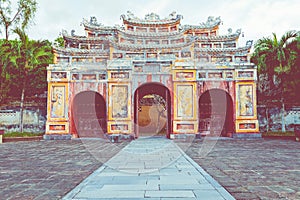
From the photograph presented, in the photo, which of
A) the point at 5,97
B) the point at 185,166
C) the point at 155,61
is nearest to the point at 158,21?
the point at 155,61

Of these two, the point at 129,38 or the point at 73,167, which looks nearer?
the point at 73,167

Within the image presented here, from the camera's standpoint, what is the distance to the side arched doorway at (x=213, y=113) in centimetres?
1445

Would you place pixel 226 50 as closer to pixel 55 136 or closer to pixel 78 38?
pixel 78 38

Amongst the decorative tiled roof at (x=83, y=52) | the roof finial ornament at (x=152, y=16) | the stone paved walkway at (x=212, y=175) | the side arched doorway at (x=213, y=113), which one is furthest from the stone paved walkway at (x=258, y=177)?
the roof finial ornament at (x=152, y=16)

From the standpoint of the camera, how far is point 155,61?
42.4 feet

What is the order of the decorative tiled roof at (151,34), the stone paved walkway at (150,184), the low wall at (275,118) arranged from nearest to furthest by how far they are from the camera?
the stone paved walkway at (150,184)
the low wall at (275,118)
the decorative tiled roof at (151,34)

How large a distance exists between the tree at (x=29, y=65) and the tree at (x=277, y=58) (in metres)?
11.8

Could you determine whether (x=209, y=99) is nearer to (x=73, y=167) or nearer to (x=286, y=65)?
(x=286, y=65)

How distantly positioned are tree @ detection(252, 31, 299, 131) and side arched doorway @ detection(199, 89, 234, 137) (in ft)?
9.02

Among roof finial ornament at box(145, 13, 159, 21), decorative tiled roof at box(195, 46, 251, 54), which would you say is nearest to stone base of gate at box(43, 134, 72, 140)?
decorative tiled roof at box(195, 46, 251, 54)

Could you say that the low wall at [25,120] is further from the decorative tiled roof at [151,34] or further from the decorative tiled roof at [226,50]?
the decorative tiled roof at [226,50]

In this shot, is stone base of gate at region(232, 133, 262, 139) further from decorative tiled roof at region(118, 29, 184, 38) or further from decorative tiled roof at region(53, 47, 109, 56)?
decorative tiled roof at region(53, 47, 109, 56)

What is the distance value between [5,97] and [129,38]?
781cm

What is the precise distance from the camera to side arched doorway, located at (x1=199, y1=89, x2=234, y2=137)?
1445cm
